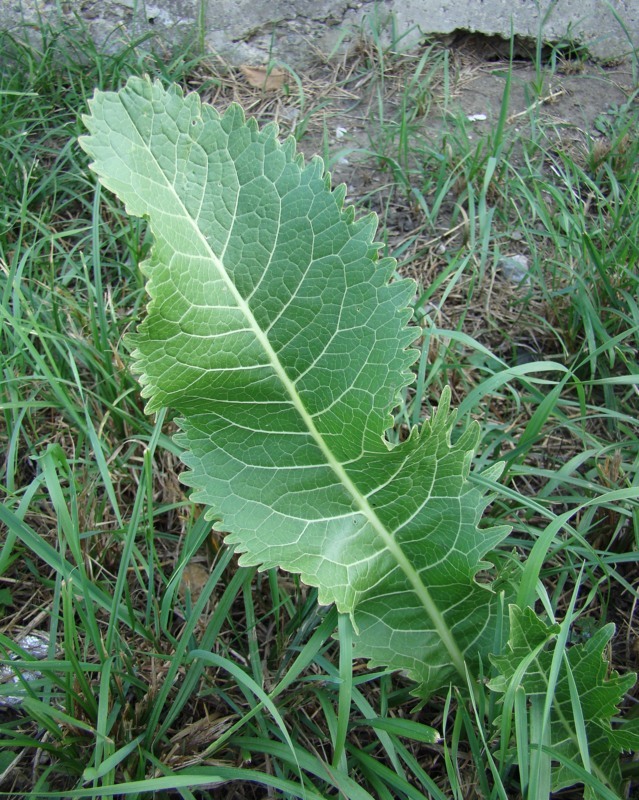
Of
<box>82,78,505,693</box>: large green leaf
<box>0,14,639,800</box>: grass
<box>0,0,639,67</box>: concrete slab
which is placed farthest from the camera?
<box>0,0,639,67</box>: concrete slab

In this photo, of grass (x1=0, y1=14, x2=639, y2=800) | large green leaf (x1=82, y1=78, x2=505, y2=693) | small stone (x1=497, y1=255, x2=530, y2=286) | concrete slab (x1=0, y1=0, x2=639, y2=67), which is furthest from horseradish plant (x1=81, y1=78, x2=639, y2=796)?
concrete slab (x1=0, y1=0, x2=639, y2=67)

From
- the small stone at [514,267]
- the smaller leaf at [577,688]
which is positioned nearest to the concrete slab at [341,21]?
the small stone at [514,267]

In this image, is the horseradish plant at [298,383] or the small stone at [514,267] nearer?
the horseradish plant at [298,383]

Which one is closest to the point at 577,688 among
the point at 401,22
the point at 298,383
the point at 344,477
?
the point at 344,477

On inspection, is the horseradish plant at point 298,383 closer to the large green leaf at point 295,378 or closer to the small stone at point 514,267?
the large green leaf at point 295,378

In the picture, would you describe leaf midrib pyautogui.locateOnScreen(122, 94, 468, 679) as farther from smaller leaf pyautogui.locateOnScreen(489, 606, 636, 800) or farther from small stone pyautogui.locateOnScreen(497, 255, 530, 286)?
small stone pyautogui.locateOnScreen(497, 255, 530, 286)

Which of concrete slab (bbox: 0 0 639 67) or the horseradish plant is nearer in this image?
the horseradish plant

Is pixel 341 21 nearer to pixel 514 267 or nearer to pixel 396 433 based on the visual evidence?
pixel 514 267
